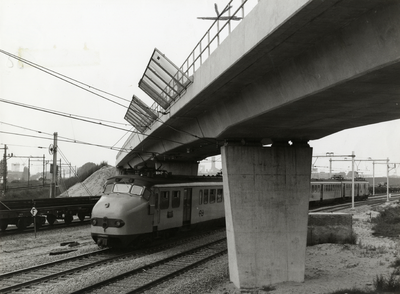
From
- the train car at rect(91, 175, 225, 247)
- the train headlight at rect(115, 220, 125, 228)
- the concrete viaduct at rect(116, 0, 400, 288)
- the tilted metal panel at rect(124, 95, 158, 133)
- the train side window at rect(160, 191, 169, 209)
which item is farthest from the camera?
the tilted metal panel at rect(124, 95, 158, 133)

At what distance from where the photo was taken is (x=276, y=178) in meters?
12.3

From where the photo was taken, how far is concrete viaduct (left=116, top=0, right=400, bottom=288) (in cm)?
570

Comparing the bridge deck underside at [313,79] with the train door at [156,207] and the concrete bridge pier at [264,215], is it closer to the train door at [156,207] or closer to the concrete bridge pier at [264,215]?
the concrete bridge pier at [264,215]

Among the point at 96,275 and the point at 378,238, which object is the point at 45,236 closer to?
the point at 96,275

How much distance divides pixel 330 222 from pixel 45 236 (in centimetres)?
1423

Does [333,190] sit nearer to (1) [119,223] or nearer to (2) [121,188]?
(2) [121,188]

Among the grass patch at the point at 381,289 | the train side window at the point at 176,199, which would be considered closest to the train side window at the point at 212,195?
the train side window at the point at 176,199

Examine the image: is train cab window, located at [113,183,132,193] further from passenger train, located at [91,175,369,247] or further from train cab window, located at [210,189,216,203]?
train cab window, located at [210,189,216,203]

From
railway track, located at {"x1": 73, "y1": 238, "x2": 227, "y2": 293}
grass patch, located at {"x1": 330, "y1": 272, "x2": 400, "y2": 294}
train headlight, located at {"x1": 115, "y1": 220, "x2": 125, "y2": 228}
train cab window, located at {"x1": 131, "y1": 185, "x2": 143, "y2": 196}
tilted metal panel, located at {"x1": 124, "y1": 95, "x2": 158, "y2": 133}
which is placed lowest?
railway track, located at {"x1": 73, "y1": 238, "x2": 227, "y2": 293}

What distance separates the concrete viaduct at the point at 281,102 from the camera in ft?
18.7

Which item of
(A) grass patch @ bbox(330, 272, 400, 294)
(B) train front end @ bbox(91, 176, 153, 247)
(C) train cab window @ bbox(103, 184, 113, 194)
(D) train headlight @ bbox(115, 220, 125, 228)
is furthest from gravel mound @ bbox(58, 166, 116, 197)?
(A) grass patch @ bbox(330, 272, 400, 294)

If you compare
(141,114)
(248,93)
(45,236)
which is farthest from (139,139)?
(248,93)

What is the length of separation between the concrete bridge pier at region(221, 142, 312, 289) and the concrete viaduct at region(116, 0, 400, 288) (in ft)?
0.10

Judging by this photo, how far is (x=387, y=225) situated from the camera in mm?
24469
